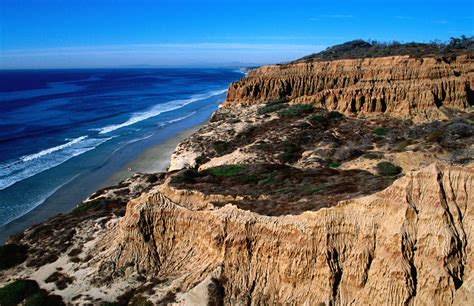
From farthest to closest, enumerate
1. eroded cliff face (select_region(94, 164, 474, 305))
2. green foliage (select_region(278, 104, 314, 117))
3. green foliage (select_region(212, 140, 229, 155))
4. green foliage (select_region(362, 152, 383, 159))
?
green foliage (select_region(278, 104, 314, 117)) < green foliage (select_region(212, 140, 229, 155)) < green foliage (select_region(362, 152, 383, 159)) < eroded cliff face (select_region(94, 164, 474, 305))

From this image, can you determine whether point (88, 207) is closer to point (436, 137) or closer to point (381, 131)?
point (381, 131)

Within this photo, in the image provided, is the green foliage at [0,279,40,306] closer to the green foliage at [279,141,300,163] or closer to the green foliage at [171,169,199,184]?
the green foliage at [171,169,199,184]

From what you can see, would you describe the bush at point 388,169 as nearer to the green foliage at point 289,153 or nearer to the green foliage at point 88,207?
the green foliage at point 289,153

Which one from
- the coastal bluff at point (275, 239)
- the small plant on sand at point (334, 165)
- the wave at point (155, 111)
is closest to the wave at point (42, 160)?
the wave at point (155, 111)

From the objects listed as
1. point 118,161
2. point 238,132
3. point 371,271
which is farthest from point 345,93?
point 371,271

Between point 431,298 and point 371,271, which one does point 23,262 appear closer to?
point 371,271

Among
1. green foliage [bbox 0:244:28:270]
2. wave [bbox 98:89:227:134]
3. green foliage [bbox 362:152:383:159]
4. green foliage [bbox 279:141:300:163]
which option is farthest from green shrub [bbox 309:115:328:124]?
green foliage [bbox 0:244:28:270]

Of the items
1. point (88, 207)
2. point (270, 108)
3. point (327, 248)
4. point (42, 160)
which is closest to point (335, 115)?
point (270, 108)
